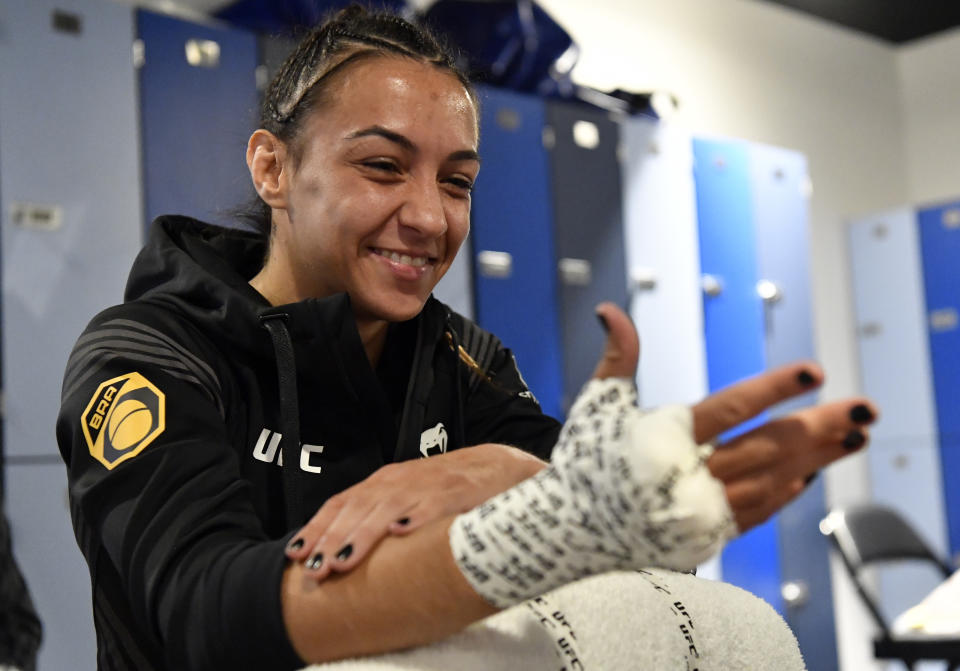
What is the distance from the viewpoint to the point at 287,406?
102 cm

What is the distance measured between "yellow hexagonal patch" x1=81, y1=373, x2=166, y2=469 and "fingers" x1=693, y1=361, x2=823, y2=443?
0.45m

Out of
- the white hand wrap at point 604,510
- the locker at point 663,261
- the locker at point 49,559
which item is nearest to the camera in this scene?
the white hand wrap at point 604,510

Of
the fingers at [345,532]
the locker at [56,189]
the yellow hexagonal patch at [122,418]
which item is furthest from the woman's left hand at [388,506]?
the locker at [56,189]

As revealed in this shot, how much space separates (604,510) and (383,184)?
0.59 meters

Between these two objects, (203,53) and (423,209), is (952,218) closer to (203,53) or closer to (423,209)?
(203,53)

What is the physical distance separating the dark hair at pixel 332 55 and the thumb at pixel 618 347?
1.98ft

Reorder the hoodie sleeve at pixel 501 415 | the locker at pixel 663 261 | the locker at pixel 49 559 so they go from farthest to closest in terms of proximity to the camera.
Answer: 1. the locker at pixel 663 261
2. the locker at pixel 49 559
3. the hoodie sleeve at pixel 501 415

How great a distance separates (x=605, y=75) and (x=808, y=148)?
1.49 meters

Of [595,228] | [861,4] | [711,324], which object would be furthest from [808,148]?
[595,228]

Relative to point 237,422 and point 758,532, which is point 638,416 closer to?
point 237,422

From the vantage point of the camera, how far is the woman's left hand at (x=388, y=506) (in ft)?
2.38

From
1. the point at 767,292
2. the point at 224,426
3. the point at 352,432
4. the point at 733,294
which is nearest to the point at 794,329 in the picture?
the point at 767,292

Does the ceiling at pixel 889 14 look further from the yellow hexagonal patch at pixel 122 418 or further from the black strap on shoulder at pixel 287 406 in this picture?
the yellow hexagonal patch at pixel 122 418

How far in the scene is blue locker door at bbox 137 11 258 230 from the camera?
2643mm
